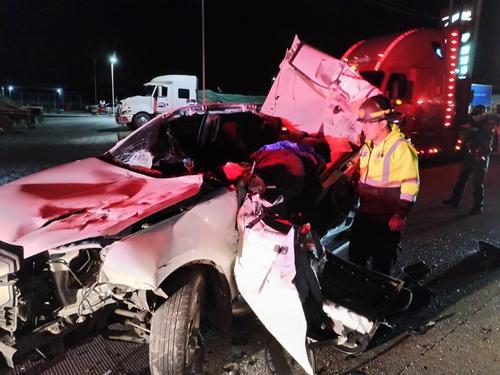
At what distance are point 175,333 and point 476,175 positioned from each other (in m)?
5.88

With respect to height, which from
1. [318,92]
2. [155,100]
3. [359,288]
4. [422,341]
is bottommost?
[422,341]

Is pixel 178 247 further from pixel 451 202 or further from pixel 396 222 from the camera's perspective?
pixel 451 202

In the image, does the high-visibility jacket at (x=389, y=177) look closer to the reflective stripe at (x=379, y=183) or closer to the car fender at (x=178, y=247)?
the reflective stripe at (x=379, y=183)

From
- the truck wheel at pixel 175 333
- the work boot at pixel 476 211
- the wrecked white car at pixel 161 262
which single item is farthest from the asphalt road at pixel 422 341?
the work boot at pixel 476 211

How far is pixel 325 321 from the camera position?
2787 millimetres

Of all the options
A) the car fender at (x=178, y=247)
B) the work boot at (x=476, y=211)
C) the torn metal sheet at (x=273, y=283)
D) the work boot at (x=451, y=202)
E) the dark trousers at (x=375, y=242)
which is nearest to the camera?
the car fender at (x=178, y=247)

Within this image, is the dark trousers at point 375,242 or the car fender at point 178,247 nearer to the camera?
the car fender at point 178,247

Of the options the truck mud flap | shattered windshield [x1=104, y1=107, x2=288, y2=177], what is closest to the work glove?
the truck mud flap

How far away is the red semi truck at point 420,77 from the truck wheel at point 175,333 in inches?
303

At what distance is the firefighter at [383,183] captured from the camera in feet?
10.5

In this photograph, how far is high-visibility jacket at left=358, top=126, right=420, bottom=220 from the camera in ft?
10.5

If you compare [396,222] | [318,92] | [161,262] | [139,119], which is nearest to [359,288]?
[396,222]

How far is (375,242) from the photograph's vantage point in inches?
139

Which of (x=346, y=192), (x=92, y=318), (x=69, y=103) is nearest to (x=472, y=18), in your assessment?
(x=346, y=192)
